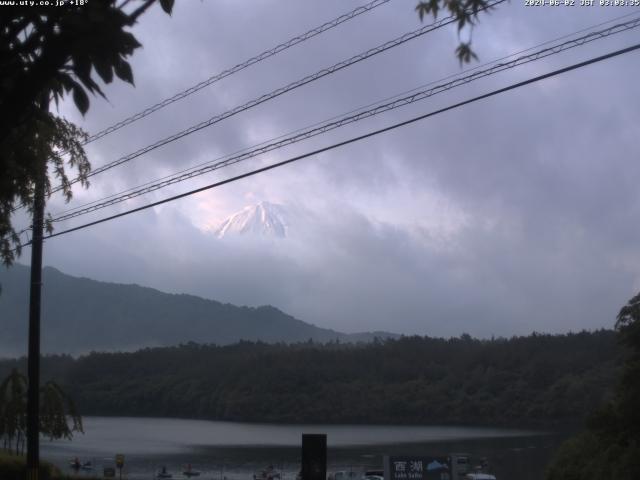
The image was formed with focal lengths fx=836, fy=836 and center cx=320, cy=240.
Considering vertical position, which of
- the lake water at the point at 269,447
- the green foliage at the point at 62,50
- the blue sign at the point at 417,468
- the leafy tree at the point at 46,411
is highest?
the green foliage at the point at 62,50

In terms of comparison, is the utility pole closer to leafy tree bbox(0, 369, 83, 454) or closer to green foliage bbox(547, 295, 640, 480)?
leafy tree bbox(0, 369, 83, 454)

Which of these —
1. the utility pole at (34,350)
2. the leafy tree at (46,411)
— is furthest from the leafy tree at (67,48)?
the leafy tree at (46,411)

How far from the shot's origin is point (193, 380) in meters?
101

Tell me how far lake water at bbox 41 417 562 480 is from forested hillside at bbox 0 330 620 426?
3363 millimetres

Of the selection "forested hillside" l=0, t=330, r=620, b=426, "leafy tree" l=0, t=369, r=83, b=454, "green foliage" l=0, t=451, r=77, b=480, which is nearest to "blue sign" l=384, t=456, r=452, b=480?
"green foliage" l=0, t=451, r=77, b=480

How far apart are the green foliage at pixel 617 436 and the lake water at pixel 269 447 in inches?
453

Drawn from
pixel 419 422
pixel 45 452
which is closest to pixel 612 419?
pixel 45 452

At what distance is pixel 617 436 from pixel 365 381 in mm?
67699

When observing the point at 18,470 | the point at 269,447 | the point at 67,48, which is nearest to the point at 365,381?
the point at 269,447

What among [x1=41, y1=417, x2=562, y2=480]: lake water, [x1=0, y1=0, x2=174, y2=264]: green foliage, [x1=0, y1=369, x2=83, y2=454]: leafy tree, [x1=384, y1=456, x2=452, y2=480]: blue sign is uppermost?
[x1=0, y1=0, x2=174, y2=264]: green foliage

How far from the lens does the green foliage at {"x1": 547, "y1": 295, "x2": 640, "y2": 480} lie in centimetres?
2333

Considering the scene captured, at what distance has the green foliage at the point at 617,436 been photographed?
23.3 meters

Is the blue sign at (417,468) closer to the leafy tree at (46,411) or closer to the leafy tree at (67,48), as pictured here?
the leafy tree at (46,411)

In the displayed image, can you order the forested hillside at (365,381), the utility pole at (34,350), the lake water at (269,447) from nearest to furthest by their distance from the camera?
the utility pole at (34,350), the lake water at (269,447), the forested hillside at (365,381)
